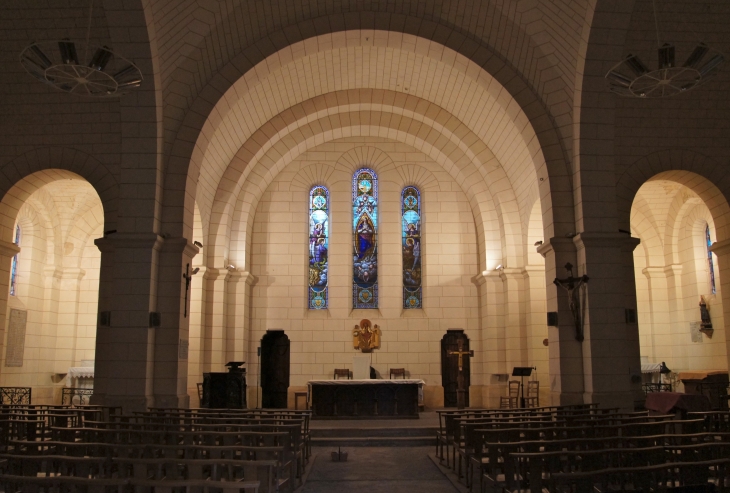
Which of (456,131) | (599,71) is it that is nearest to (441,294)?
(456,131)

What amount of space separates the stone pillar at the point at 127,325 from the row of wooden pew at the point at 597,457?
20.8 ft

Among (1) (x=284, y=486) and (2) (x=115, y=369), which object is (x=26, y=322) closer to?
(2) (x=115, y=369)

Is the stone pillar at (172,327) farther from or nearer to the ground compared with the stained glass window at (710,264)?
nearer to the ground

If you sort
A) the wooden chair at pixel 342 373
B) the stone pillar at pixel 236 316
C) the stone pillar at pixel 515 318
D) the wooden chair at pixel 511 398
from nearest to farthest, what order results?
1. the wooden chair at pixel 511 398
2. the stone pillar at pixel 515 318
3. the stone pillar at pixel 236 316
4. the wooden chair at pixel 342 373

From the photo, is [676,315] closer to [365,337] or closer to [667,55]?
[365,337]

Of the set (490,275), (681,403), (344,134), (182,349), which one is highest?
(344,134)

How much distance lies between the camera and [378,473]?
30.8 feet

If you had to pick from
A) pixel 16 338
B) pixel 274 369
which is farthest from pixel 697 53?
pixel 16 338

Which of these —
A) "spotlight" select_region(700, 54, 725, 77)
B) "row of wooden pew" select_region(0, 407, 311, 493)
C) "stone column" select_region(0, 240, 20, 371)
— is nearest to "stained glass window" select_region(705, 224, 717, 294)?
"spotlight" select_region(700, 54, 725, 77)

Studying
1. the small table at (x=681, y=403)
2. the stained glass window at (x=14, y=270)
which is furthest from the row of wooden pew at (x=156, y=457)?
the stained glass window at (x=14, y=270)

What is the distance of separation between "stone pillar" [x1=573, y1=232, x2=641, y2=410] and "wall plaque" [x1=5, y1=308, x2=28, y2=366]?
14.3m

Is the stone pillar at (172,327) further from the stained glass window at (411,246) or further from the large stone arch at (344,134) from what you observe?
the stained glass window at (411,246)

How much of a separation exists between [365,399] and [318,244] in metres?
6.25

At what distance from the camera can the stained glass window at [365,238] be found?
21047 millimetres
